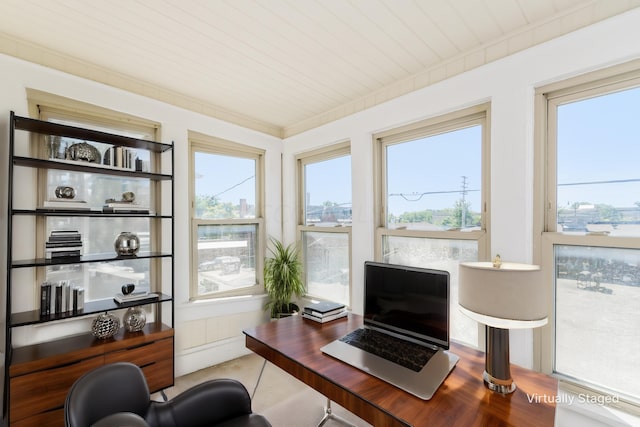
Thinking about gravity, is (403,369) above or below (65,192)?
→ below

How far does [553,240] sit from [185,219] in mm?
2894

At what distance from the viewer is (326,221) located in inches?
129

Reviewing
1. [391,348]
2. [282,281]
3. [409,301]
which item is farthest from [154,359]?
[409,301]

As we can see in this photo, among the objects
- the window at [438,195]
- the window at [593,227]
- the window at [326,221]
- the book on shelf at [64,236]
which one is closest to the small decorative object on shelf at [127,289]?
the book on shelf at [64,236]

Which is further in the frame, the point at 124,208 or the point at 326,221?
the point at 326,221

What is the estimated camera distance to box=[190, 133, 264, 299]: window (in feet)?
9.80

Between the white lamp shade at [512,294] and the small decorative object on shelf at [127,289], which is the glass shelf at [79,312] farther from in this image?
the white lamp shade at [512,294]

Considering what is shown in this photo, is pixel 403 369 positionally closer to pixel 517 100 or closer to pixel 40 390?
pixel 517 100

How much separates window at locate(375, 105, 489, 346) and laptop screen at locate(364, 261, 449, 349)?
2.04 feet

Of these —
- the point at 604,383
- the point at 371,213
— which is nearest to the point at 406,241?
the point at 371,213

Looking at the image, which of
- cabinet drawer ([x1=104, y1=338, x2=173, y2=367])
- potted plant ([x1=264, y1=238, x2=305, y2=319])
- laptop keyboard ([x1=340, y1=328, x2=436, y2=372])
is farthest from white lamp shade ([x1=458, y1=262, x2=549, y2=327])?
cabinet drawer ([x1=104, y1=338, x2=173, y2=367])

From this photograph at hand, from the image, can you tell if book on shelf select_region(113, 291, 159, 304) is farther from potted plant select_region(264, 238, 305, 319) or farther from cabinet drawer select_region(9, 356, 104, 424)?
potted plant select_region(264, 238, 305, 319)

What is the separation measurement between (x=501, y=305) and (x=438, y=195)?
1.24 meters

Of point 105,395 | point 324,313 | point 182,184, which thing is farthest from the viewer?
point 182,184
